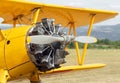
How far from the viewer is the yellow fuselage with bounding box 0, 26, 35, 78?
7844mm

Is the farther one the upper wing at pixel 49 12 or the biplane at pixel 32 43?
the upper wing at pixel 49 12

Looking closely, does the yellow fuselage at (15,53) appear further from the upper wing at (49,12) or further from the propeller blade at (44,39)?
the upper wing at (49,12)

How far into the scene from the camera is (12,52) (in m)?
7.97

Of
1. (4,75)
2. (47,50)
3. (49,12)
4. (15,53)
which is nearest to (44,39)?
(47,50)

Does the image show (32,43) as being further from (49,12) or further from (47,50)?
(49,12)

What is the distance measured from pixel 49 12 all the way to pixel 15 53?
260 centimetres

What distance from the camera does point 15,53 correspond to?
312 inches

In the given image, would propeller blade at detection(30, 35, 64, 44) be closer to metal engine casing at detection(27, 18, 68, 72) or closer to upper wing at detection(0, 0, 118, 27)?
metal engine casing at detection(27, 18, 68, 72)

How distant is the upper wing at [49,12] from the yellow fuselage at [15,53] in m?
0.82

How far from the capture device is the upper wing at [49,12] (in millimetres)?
8852

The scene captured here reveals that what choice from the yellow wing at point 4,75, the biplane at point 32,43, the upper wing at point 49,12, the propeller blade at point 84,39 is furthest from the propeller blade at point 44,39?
the upper wing at point 49,12

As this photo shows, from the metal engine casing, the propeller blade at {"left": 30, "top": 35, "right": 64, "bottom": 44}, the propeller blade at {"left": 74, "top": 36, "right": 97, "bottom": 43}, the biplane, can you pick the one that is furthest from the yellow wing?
the propeller blade at {"left": 74, "top": 36, "right": 97, "bottom": 43}

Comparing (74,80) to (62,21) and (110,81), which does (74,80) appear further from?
(62,21)

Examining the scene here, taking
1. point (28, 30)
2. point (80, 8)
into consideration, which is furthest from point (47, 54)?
point (80, 8)
